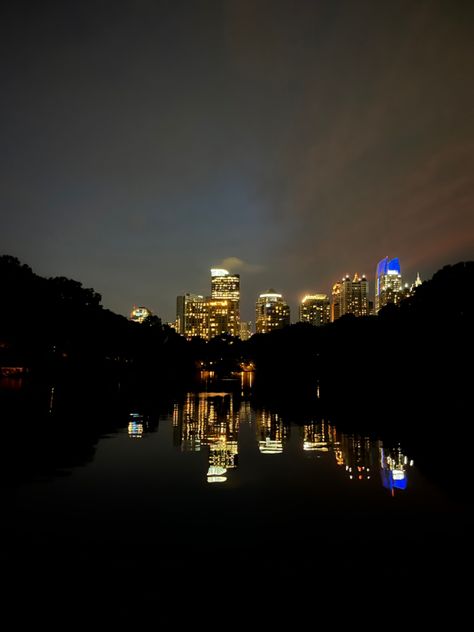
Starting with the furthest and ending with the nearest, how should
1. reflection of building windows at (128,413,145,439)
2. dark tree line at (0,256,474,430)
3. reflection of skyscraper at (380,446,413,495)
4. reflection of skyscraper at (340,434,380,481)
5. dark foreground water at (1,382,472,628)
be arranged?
dark tree line at (0,256,474,430)
reflection of building windows at (128,413,145,439)
reflection of skyscraper at (340,434,380,481)
reflection of skyscraper at (380,446,413,495)
dark foreground water at (1,382,472,628)

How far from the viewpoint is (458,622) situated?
6.56 meters

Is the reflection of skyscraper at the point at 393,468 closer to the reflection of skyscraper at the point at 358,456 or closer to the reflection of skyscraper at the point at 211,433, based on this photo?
the reflection of skyscraper at the point at 358,456

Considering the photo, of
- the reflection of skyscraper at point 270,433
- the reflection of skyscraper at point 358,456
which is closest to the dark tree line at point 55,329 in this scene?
the reflection of skyscraper at point 270,433

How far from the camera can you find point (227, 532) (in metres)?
9.77

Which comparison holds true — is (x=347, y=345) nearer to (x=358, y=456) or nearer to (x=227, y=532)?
(x=358, y=456)

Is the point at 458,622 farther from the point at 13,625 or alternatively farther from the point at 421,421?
the point at 421,421

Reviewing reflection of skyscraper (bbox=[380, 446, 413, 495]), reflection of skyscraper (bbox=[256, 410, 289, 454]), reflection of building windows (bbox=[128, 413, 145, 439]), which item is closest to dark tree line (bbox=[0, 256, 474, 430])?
reflection of skyscraper (bbox=[256, 410, 289, 454])

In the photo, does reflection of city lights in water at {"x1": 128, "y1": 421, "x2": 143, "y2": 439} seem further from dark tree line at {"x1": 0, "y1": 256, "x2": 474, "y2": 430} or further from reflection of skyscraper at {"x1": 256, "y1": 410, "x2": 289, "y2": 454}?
dark tree line at {"x1": 0, "y1": 256, "x2": 474, "y2": 430}

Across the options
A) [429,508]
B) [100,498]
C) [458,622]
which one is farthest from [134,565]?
[429,508]

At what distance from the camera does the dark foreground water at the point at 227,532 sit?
7.14m

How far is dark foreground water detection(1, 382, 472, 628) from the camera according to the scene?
281 inches

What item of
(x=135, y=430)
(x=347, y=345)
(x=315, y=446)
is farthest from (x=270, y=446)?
(x=347, y=345)

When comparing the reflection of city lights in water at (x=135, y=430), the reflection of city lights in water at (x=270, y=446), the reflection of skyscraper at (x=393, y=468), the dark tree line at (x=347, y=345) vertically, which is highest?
the dark tree line at (x=347, y=345)

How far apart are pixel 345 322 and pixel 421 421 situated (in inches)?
3849
